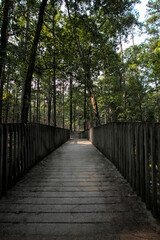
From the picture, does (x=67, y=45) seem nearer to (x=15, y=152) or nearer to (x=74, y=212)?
(x=15, y=152)

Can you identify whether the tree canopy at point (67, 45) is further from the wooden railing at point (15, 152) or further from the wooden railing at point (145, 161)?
the wooden railing at point (145, 161)

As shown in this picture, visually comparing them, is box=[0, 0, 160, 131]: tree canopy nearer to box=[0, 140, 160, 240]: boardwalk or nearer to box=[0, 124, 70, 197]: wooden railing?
box=[0, 124, 70, 197]: wooden railing

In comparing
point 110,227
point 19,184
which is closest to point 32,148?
point 19,184

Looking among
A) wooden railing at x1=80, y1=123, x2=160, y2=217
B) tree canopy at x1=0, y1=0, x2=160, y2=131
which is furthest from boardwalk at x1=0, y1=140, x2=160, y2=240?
tree canopy at x1=0, y1=0, x2=160, y2=131

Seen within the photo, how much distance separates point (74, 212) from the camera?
2.12m

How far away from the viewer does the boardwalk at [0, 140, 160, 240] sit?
169 centimetres

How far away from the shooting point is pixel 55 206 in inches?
90.0

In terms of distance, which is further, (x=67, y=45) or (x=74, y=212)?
(x=67, y=45)

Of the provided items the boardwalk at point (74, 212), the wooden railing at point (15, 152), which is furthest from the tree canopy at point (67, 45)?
the boardwalk at point (74, 212)

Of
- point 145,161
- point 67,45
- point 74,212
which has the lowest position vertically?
point 74,212

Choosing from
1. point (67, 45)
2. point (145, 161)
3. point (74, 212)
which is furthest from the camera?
point (67, 45)

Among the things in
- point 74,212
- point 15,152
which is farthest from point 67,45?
point 74,212

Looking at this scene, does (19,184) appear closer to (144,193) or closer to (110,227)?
(110,227)

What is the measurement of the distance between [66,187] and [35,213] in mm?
1064
